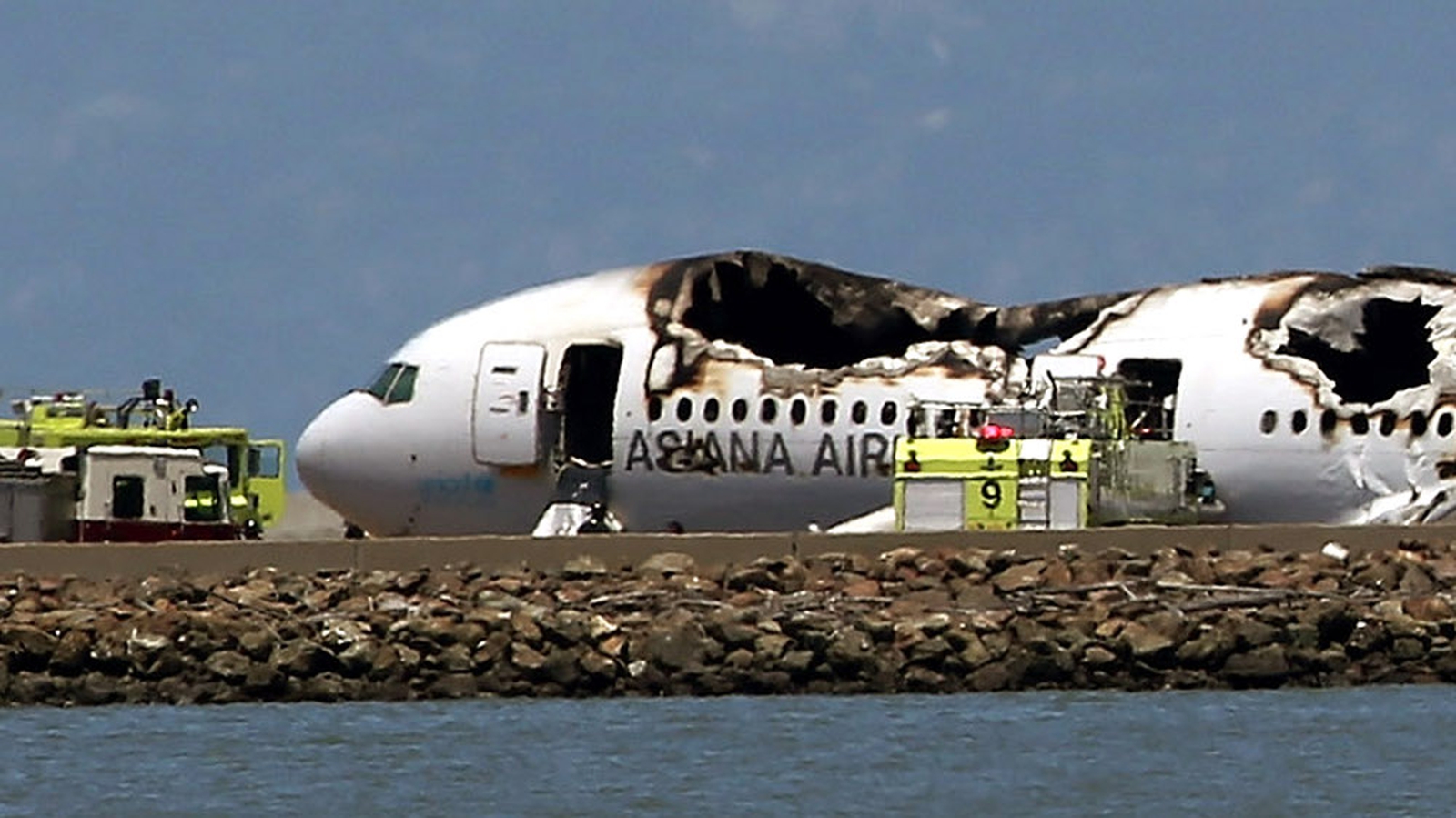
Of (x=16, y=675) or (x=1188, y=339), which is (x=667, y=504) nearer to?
(x=1188, y=339)

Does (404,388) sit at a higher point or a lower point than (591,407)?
higher

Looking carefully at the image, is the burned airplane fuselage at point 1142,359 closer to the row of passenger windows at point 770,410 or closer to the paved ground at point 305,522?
the row of passenger windows at point 770,410

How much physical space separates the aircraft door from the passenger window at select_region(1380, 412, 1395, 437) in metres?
9.79

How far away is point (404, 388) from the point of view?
62.1 m

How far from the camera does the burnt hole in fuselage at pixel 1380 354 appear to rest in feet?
194

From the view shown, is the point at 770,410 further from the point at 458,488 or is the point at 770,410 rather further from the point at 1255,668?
the point at 1255,668

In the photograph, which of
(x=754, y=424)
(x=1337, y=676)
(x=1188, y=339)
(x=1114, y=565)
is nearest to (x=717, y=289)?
(x=754, y=424)

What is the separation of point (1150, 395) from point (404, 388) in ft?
28.9

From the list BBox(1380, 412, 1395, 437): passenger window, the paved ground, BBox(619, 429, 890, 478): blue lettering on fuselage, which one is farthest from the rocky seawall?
the paved ground

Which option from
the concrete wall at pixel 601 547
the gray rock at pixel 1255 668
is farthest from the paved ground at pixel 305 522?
the gray rock at pixel 1255 668

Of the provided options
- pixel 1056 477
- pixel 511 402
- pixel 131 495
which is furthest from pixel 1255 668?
pixel 131 495

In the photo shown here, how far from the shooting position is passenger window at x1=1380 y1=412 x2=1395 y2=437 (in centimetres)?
5769

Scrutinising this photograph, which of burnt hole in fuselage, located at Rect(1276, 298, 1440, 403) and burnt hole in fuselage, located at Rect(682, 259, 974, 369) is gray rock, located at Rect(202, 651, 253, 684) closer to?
burnt hole in fuselage, located at Rect(682, 259, 974, 369)

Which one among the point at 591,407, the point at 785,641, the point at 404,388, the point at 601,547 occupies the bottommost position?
the point at 785,641
